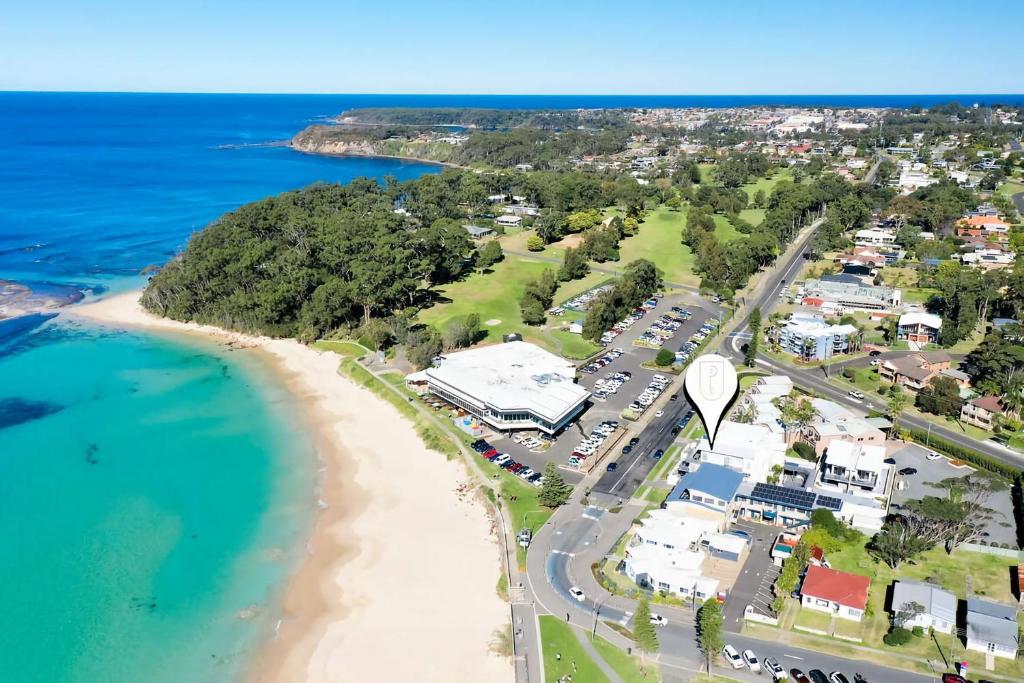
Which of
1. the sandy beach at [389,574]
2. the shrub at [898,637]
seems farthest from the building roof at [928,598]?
the sandy beach at [389,574]

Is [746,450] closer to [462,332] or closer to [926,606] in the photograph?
[926,606]

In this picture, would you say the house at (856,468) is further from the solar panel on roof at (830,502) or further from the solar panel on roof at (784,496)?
the solar panel on roof at (784,496)

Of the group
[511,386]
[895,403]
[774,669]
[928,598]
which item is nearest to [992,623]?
[928,598]

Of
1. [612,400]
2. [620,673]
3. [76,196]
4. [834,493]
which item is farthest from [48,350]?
[76,196]

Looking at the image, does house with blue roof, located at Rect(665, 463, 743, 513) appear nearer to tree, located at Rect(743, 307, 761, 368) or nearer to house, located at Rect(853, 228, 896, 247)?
tree, located at Rect(743, 307, 761, 368)

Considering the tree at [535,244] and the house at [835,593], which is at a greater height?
the tree at [535,244]

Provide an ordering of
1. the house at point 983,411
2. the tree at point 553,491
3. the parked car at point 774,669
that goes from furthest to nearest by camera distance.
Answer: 1. the house at point 983,411
2. the tree at point 553,491
3. the parked car at point 774,669

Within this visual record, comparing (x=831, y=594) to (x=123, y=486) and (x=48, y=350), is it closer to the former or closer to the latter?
A: (x=123, y=486)
